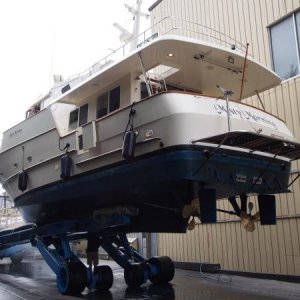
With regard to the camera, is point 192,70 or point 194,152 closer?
point 194,152

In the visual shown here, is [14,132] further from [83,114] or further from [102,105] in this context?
[102,105]

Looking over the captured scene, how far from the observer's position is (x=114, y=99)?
6.54 m

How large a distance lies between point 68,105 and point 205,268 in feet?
18.2

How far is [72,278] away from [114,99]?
3.03m

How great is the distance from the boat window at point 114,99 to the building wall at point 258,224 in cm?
436

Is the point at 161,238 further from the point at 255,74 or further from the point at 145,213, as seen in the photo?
the point at 255,74

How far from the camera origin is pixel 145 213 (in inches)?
282

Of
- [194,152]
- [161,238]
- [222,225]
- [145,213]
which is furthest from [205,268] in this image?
[194,152]

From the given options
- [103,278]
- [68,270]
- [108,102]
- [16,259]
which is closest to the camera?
[108,102]

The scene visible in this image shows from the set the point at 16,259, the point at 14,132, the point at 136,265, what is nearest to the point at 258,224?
the point at 136,265

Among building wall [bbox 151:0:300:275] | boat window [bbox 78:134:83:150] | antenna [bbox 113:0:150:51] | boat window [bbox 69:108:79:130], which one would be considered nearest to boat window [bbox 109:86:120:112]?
boat window [bbox 78:134:83:150]

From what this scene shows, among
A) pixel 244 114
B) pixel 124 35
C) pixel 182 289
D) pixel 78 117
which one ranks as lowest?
pixel 182 289

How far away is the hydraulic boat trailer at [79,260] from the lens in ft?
22.9

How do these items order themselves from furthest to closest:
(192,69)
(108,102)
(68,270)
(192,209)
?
(68,270)
(108,102)
(192,69)
(192,209)
